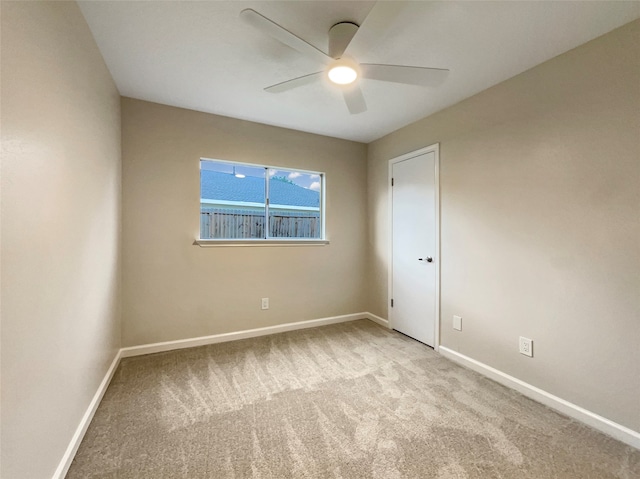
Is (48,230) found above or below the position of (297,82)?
below

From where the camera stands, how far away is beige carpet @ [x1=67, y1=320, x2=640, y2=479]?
1420mm

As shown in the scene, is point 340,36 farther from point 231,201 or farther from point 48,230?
point 231,201

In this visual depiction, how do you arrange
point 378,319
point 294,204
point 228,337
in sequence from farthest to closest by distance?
point 378,319
point 294,204
point 228,337

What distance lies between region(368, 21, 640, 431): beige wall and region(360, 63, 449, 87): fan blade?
908mm

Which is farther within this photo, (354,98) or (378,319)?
(378,319)

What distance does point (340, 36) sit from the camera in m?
1.65

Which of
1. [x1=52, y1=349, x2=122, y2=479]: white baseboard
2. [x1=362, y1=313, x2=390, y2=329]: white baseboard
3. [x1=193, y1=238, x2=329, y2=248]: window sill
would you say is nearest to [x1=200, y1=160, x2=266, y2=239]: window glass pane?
[x1=193, y1=238, x2=329, y2=248]: window sill

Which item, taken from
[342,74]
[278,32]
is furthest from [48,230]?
[342,74]

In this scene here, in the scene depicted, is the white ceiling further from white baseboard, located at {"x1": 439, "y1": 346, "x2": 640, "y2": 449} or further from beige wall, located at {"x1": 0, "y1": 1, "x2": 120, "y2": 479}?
white baseboard, located at {"x1": 439, "y1": 346, "x2": 640, "y2": 449}

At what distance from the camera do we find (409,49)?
1.87m

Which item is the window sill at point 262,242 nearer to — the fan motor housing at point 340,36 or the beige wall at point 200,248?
the beige wall at point 200,248

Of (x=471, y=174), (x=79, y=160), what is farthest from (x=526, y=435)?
(x=79, y=160)

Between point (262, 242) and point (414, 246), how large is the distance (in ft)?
5.55

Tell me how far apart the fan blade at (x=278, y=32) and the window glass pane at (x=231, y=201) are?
1815 millimetres
